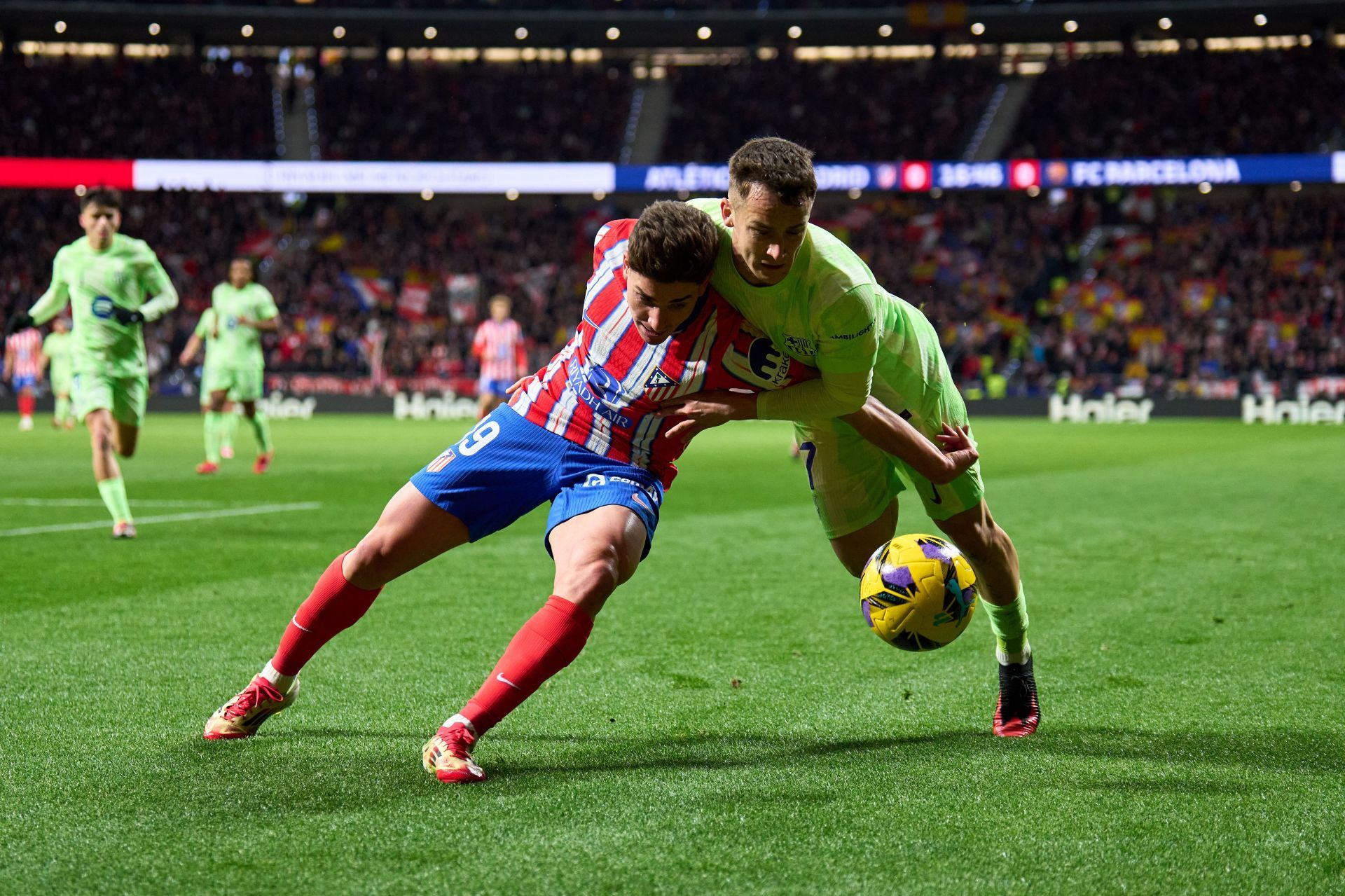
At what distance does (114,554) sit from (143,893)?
6027 mm

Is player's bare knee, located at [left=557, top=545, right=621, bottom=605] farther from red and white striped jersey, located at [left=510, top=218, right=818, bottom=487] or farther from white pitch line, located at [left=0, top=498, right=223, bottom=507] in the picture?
white pitch line, located at [left=0, top=498, right=223, bottom=507]

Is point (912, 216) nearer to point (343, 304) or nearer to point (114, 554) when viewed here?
point (343, 304)

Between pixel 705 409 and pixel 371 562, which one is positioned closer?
pixel 705 409

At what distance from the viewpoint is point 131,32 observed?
38500 mm

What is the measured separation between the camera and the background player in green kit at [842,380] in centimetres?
353

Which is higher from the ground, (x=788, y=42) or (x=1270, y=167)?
(x=788, y=42)

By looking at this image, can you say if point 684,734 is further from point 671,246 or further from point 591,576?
point 671,246

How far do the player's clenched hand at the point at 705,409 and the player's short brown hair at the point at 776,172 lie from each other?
0.61 metres

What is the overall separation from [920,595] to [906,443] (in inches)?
21.7

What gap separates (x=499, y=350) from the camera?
2038 cm

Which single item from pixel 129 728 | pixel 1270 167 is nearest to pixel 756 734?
pixel 129 728

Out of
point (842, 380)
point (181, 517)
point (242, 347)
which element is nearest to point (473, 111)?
point (242, 347)

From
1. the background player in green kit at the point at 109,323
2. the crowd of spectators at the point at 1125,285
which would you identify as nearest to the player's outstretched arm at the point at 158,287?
the background player in green kit at the point at 109,323

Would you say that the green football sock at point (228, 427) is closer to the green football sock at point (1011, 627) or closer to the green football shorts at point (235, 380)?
the green football shorts at point (235, 380)
